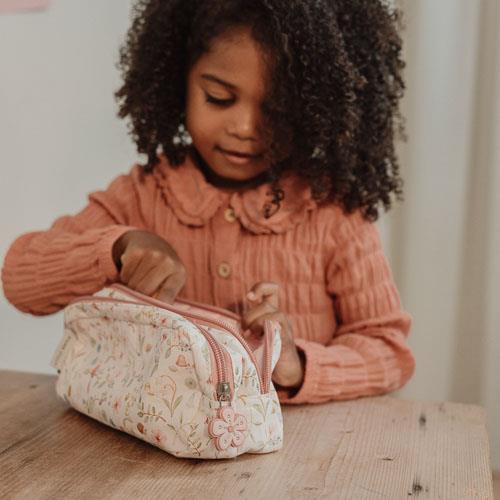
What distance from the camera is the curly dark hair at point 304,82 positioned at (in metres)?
0.91

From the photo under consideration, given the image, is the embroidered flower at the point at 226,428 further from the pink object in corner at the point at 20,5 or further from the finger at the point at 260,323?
the pink object in corner at the point at 20,5

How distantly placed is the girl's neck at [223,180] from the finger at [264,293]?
18 centimetres

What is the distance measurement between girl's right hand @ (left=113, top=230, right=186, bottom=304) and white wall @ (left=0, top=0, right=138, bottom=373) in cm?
71

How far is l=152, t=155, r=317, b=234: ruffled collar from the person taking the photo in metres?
0.98

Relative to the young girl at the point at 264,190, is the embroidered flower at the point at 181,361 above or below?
below

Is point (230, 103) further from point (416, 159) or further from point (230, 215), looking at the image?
point (416, 159)

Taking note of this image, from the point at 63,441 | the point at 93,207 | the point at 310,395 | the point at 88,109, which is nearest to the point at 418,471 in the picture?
the point at 310,395

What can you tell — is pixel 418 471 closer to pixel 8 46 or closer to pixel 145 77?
pixel 145 77

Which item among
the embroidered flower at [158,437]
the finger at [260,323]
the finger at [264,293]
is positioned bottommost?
the embroidered flower at [158,437]

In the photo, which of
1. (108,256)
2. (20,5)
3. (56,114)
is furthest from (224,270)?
(20,5)

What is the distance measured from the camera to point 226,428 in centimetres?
68

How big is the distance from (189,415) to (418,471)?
21 centimetres

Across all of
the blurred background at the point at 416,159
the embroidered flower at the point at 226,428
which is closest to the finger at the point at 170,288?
the embroidered flower at the point at 226,428

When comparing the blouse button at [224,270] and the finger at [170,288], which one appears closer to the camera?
the finger at [170,288]
